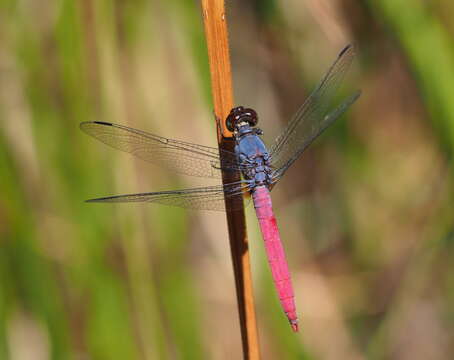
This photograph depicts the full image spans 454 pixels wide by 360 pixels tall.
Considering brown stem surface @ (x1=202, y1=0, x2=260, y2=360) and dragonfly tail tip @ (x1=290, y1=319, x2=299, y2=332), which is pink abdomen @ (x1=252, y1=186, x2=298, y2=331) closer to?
dragonfly tail tip @ (x1=290, y1=319, x2=299, y2=332)

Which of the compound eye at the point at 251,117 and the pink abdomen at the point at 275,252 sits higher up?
the compound eye at the point at 251,117

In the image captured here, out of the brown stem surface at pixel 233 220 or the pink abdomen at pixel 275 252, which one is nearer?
the brown stem surface at pixel 233 220

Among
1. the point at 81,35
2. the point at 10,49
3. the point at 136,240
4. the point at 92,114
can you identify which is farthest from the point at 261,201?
the point at 10,49

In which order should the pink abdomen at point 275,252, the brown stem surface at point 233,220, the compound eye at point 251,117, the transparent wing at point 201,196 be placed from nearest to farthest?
the brown stem surface at point 233,220
the transparent wing at point 201,196
the pink abdomen at point 275,252
the compound eye at point 251,117

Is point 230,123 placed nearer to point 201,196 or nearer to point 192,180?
point 201,196

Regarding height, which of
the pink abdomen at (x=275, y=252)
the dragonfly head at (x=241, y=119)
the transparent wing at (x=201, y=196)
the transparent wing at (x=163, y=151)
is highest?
the dragonfly head at (x=241, y=119)

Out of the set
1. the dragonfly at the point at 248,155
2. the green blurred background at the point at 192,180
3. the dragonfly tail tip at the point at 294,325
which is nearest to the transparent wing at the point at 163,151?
the dragonfly at the point at 248,155

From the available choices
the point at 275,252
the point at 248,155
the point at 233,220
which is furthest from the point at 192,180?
the point at 233,220

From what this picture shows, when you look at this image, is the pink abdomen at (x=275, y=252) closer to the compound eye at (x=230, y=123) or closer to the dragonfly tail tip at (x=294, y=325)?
the dragonfly tail tip at (x=294, y=325)
